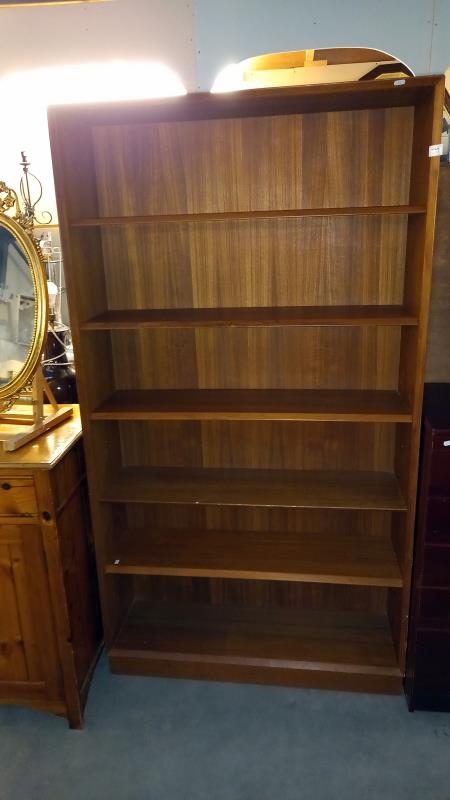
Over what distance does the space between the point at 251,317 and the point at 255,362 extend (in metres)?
0.28

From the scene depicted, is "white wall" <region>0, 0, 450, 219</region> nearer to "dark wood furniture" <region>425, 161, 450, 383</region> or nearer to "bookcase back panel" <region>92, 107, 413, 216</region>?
"bookcase back panel" <region>92, 107, 413, 216</region>

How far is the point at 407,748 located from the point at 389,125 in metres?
1.94

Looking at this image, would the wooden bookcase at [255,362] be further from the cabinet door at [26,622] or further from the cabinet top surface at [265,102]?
the cabinet door at [26,622]

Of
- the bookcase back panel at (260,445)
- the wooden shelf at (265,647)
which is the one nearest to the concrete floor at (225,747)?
the wooden shelf at (265,647)

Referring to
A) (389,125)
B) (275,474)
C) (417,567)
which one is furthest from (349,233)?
(417,567)

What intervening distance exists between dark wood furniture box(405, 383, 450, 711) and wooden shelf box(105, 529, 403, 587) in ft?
0.43

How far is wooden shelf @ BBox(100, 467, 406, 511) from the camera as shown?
189 cm

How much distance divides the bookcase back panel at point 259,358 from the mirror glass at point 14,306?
0.35 metres

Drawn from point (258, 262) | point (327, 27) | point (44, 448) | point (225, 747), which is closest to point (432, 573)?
point (225, 747)

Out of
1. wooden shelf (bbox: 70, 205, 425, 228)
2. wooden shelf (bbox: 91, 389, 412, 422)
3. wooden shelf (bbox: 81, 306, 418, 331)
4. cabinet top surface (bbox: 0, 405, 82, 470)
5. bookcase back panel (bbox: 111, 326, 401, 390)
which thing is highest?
wooden shelf (bbox: 70, 205, 425, 228)

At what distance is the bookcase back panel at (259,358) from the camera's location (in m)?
1.96

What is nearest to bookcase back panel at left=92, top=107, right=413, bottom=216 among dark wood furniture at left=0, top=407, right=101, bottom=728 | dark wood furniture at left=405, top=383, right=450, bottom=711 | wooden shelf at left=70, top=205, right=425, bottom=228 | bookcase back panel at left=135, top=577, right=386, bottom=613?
wooden shelf at left=70, top=205, right=425, bottom=228

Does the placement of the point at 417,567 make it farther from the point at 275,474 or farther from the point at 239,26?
the point at 239,26

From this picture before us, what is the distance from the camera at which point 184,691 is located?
2.02 meters
